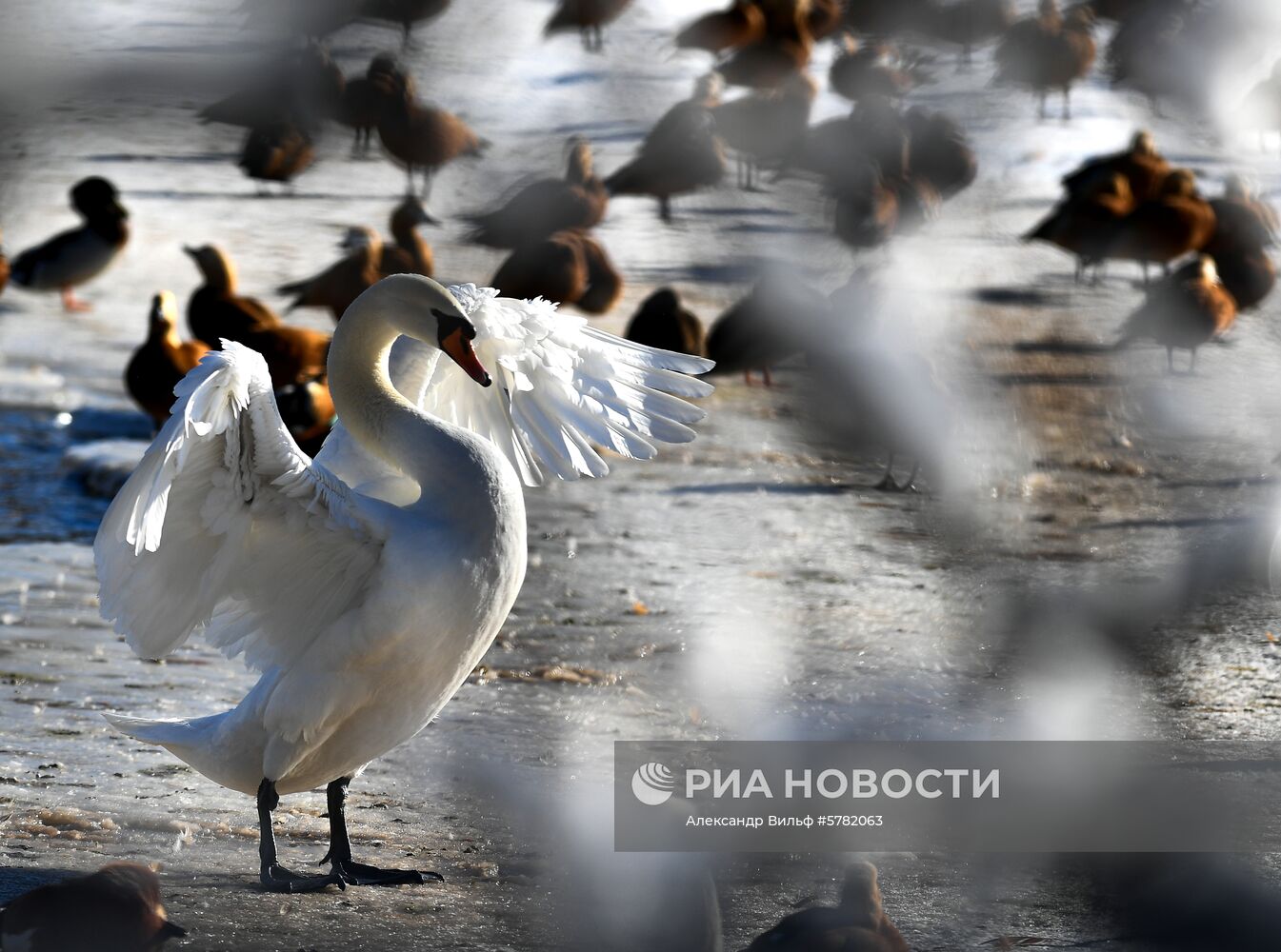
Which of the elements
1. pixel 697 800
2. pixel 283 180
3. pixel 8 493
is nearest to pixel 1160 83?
pixel 283 180

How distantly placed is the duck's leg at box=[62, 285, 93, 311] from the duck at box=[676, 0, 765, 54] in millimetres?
5413

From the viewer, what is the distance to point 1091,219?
1006cm

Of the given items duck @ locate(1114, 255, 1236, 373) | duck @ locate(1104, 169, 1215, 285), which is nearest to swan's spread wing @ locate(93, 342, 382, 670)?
duck @ locate(1114, 255, 1236, 373)

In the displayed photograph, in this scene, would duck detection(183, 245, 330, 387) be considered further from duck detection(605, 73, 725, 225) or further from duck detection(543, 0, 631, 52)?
duck detection(543, 0, 631, 52)

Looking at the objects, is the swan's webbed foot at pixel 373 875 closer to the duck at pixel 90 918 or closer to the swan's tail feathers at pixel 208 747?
the swan's tail feathers at pixel 208 747

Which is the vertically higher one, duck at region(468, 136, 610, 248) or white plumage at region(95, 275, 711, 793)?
white plumage at region(95, 275, 711, 793)

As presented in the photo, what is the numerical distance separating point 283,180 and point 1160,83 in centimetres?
660

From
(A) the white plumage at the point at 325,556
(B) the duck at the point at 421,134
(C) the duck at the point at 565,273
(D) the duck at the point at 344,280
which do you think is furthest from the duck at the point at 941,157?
(A) the white plumage at the point at 325,556

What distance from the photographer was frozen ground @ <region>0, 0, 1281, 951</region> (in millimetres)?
3975

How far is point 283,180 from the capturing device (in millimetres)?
11539

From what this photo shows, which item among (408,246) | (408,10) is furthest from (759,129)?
(408,10)

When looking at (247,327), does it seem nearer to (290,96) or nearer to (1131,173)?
(290,96)

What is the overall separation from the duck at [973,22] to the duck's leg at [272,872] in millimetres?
11066

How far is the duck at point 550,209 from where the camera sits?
10.3 m
